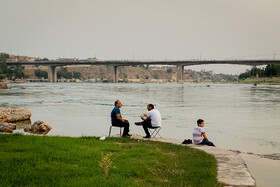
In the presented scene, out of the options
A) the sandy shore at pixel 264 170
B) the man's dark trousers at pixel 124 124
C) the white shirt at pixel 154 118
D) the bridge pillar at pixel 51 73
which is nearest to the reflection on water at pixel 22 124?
the man's dark trousers at pixel 124 124

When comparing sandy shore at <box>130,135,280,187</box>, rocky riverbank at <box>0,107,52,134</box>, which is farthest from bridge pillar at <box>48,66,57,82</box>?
sandy shore at <box>130,135,280,187</box>

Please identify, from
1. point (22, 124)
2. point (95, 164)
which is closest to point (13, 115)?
point (22, 124)

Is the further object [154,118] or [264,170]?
[154,118]

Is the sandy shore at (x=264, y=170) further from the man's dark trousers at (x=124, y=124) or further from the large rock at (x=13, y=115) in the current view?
the large rock at (x=13, y=115)

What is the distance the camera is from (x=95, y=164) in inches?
285

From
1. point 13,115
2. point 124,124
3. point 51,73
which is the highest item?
point 51,73

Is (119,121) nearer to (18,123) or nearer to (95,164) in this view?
(95,164)

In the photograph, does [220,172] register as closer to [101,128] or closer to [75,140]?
[75,140]

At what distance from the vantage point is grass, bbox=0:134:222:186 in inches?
241

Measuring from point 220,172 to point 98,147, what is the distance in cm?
338

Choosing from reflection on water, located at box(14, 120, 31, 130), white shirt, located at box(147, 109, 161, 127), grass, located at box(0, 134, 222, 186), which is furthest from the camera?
reflection on water, located at box(14, 120, 31, 130)

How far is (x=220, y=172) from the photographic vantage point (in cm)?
733

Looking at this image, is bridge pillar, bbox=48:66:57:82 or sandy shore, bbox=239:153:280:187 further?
bridge pillar, bbox=48:66:57:82

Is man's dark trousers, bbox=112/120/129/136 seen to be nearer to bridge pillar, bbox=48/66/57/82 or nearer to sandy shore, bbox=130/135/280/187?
sandy shore, bbox=130/135/280/187
